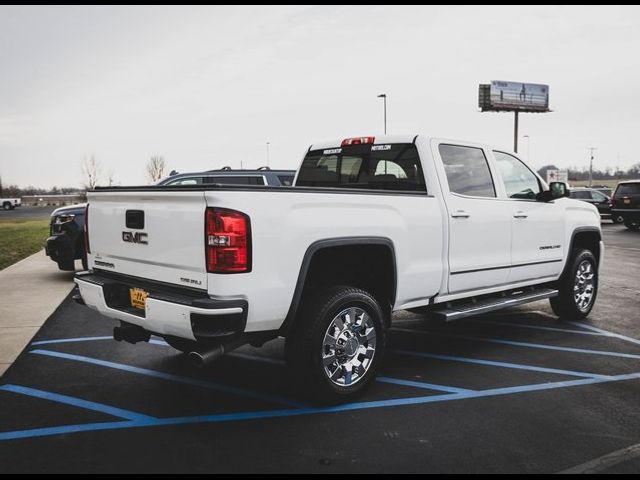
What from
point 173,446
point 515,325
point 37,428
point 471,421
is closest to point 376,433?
point 471,421

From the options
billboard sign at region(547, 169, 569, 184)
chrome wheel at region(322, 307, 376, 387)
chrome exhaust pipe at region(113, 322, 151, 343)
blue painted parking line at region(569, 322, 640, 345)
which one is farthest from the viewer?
billboard sign at region(547, 169, 569, 184)

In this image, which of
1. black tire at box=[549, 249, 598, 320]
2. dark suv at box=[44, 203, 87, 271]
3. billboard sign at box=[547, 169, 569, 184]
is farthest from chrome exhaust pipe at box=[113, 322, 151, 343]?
billboard sign at box=[547, 169, 569, 184]

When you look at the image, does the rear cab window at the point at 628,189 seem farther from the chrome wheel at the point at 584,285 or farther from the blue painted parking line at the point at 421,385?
the blue painted parking line at the point at 421,385

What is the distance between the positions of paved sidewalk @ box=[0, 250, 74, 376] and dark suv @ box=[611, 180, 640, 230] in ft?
68.3

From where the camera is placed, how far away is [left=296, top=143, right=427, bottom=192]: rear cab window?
15.9ft

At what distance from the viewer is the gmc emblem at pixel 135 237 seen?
147 inches

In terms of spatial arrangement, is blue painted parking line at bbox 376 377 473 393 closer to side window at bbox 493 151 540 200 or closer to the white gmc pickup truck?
the white gmc pickup truck

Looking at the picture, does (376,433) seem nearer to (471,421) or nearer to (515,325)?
(471,421)

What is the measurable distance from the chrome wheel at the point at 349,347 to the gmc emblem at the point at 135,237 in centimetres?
143

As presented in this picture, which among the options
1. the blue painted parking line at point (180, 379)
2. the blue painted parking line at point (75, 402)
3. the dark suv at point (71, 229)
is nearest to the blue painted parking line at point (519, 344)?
the blue painted parking line at point (180, 379)

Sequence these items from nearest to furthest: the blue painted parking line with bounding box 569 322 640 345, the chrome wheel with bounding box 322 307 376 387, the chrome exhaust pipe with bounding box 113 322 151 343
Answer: the chrome wheel with bounding box 322 307 376 387, the chrome exhaust pipe with bounding box 113 322 151 343, the blue painted parking line with bounding box 569 322 640 345

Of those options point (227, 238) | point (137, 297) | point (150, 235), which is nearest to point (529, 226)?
point (227, 238)

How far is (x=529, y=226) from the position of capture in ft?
18.3

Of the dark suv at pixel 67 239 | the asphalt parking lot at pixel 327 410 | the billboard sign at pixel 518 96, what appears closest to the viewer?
the asphalt parking lot at pixel 327 410
